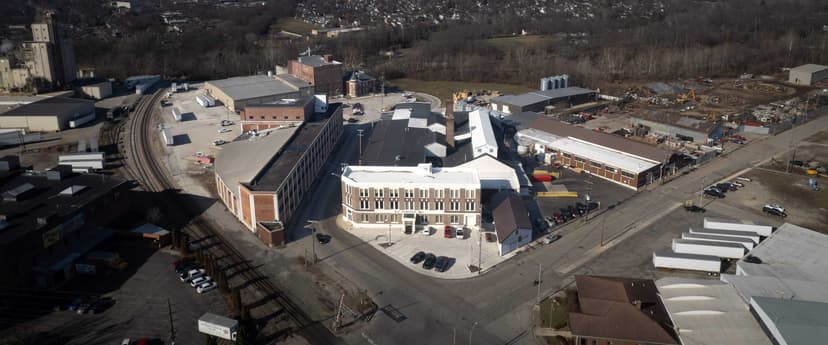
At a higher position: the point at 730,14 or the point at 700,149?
the point at 730,14

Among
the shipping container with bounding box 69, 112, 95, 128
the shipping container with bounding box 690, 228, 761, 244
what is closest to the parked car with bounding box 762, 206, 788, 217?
the shipping container with bounding box 690, 228, 761, 244

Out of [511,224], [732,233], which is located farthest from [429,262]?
[732,233]

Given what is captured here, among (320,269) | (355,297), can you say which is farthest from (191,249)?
(355,297)

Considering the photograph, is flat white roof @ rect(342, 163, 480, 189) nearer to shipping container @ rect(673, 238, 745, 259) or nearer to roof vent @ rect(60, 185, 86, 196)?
shipping container @ rect(673, 238, 745, 259)

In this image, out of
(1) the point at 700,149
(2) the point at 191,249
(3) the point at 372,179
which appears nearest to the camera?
(2) the point at 191,249

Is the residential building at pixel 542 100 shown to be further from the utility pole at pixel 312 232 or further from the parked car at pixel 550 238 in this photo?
the utility pole at pixel 312 232

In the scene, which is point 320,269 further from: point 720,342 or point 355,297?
point 720,342

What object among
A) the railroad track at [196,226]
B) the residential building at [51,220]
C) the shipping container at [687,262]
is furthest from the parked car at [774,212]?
the residential building at [51,220]
